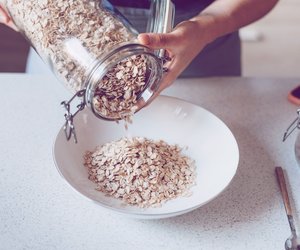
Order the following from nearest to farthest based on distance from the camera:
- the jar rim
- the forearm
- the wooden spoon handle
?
1. the jar rim
2. the wooden spoon handle
3. the forearm

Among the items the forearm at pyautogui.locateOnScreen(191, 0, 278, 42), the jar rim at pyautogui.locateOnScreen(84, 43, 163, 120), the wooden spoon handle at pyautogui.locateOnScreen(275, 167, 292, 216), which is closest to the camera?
the jar rim at pyautogui.locateOnScreen(84, 43, 163, 120)

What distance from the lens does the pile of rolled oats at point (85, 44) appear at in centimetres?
66

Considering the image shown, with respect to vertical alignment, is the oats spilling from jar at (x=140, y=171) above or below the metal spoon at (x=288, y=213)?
below

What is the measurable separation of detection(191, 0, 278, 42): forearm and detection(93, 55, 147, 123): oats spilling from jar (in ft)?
0.63

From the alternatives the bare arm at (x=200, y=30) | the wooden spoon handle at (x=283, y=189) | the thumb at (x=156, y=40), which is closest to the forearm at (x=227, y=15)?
the bare arm at (x=200, y=30)

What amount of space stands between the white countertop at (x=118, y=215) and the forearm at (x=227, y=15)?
165 millimetres

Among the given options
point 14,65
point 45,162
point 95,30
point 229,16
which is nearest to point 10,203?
point 45,162

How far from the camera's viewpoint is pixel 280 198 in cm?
77

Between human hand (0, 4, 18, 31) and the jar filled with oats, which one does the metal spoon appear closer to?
the jar filled with oats

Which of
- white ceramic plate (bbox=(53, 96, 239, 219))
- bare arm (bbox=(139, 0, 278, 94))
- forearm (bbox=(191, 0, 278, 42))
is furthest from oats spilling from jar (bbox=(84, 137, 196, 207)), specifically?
forearm (bbox=(191, 0, 278, 42))

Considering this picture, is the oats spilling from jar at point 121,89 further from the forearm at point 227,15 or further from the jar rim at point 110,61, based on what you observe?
the forearm at point 227,15

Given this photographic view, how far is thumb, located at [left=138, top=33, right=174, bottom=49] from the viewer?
0.64 m

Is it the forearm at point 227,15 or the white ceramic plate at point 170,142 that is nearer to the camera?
the white ceramic plate at point 170,142

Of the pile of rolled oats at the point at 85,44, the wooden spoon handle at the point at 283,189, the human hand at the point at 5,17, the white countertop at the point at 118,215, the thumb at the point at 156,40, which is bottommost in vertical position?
the white countertop at the point at 118,215
